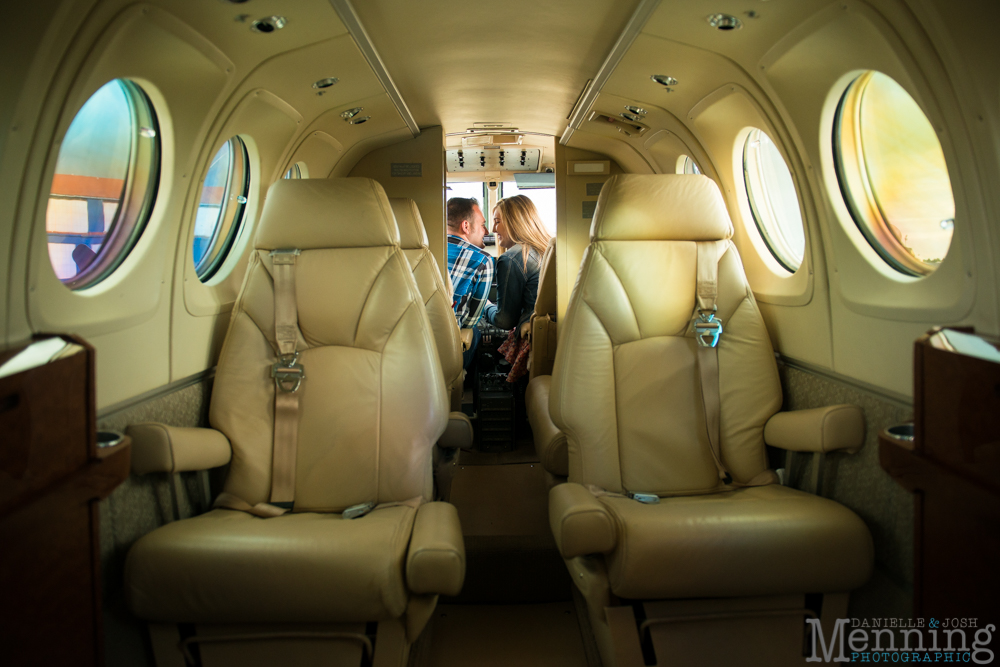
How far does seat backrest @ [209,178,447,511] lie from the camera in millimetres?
2160

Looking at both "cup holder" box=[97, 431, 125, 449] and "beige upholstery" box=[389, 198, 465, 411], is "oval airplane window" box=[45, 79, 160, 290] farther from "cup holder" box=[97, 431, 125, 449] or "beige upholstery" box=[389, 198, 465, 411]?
"beige upholstery" box=[389, 198, 465, 411]

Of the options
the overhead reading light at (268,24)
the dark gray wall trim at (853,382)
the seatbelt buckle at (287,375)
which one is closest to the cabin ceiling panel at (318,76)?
the overhead reading light at (268,24)

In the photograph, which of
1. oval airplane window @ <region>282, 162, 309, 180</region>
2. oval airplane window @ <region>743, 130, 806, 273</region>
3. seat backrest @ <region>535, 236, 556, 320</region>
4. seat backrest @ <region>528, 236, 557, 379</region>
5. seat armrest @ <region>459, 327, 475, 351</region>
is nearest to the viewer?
oval airplane window @ <region>743, 130, 806, 273</region>

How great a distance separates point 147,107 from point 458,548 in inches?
76.9

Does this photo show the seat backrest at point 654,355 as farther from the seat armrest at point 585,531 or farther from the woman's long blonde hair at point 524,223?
the woman's long blonde hair at point 524,223

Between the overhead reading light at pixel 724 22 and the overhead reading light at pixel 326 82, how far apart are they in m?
1.75

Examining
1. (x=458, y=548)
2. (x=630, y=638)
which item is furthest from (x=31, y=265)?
(x=630, y=638)

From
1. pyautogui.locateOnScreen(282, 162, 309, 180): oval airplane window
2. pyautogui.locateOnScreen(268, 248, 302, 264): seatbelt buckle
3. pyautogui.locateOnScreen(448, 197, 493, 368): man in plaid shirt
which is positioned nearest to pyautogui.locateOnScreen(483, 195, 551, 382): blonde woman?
pyautogui.locateOnScreen(448, 197, 493, 368): man in plaid shirt

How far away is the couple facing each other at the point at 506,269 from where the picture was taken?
5.05 m

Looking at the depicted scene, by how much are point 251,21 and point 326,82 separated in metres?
0.84

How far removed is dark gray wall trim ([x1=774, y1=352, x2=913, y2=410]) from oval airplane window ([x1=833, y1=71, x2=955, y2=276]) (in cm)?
40

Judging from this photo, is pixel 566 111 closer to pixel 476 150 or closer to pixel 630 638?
pixel 476 150

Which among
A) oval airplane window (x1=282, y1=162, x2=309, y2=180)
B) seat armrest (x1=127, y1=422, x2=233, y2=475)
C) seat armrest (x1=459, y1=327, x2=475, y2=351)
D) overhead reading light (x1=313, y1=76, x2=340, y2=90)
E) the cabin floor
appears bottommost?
the cabin floor

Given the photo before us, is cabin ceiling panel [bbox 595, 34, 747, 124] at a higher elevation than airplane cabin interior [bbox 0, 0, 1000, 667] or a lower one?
higher
